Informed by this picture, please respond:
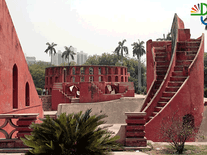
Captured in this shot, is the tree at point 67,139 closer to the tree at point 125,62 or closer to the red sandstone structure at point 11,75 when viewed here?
the red sandstone structure at point 11,75

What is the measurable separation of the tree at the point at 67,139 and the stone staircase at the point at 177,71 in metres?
6.01

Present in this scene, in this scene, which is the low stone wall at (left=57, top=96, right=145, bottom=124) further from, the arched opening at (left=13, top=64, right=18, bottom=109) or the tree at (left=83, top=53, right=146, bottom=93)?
the tree at (left=83, top=53, right=146, bottom=93)

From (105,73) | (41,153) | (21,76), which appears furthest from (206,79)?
(41,153)

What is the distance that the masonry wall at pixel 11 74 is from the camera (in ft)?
26.4

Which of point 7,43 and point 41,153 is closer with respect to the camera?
point 41,153

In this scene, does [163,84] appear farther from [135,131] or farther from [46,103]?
[46,103]

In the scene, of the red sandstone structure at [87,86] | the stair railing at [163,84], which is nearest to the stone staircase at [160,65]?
the stair railing at [163,84]

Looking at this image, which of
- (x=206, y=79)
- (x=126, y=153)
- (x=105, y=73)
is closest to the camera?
(x=126, y=153)

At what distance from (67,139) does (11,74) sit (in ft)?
18.7

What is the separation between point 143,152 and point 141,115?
90 centimetres

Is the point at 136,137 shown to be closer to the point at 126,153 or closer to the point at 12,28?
the point at 126,153

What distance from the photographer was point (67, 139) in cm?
419

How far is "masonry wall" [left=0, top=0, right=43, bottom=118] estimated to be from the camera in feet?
26.4

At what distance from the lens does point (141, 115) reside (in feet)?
18.5
